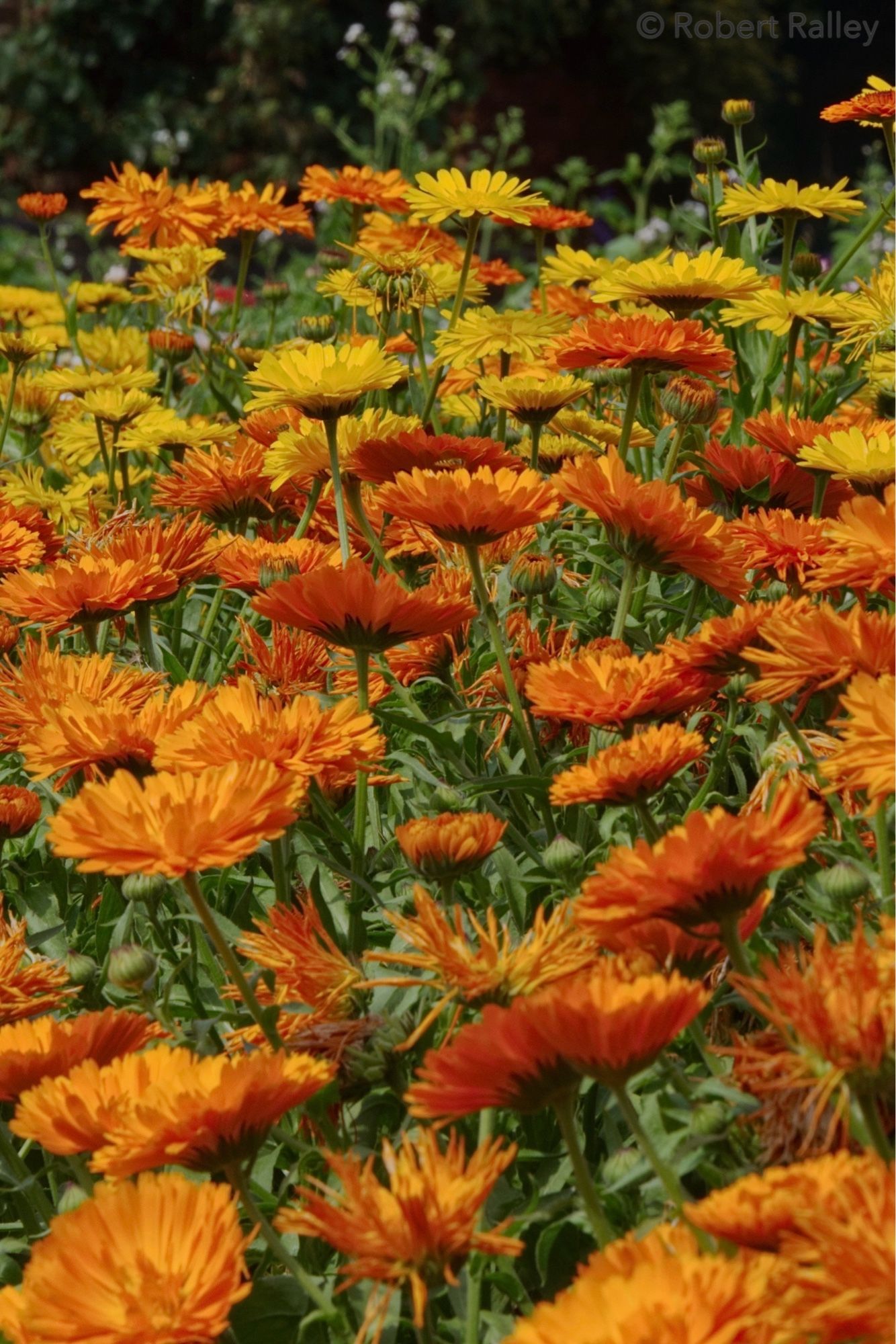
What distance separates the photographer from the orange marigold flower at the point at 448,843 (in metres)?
1.06

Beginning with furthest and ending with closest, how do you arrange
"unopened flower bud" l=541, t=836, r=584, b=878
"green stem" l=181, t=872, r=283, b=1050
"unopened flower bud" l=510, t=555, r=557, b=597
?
"unopened flower bud" l=510, t=555, r=557, b=597
"unopened flower bud" l=541, t=836, r=584, b=878
"green stem" l=181, t=872, r=283, b=1050

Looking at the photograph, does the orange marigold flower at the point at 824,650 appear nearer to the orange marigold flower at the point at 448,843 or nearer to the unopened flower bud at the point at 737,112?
the orange marigold flower at the point at 448,843

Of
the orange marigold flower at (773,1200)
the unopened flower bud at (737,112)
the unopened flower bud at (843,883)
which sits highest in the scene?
the unopened flower bud at (737,112)

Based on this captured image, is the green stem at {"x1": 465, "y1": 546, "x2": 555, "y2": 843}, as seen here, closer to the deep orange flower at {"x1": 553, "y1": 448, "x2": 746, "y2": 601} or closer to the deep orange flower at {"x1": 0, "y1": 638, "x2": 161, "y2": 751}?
the deep orange flower at {"x1": 553, "y1": 448, "x2": 746, "y2": 601}

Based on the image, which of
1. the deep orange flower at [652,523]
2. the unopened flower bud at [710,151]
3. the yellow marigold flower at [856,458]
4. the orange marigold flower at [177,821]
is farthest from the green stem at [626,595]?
the unopened flower bud at [710,151]

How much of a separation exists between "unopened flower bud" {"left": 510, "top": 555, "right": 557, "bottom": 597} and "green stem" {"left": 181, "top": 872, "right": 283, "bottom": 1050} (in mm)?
643

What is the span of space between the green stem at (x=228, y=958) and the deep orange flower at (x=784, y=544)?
604 millimetres

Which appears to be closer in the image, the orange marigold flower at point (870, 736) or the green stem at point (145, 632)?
the orange marigold flower at point (870, 736)

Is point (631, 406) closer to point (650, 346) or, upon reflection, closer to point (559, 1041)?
point (650, 346)

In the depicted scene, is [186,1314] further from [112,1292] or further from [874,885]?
[874,885]

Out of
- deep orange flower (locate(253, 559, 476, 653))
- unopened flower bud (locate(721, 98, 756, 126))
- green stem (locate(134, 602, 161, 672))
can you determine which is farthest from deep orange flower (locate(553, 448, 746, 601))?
unopened flower bud (locate(721, 98, 756, 126))

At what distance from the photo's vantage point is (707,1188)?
3.28 ft

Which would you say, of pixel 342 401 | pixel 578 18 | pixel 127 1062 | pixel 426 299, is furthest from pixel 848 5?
pixel 127 1062

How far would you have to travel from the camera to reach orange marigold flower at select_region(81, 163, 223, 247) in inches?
98.0
